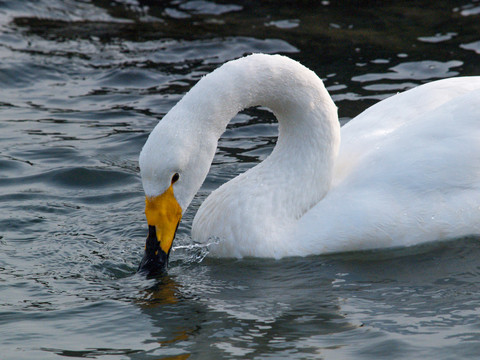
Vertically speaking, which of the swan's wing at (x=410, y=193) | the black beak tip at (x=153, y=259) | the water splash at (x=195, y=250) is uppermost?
the swan's wing at (x=410, y=193)

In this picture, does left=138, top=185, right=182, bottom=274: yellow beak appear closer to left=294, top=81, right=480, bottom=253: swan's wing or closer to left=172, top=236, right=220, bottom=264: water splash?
left=172, top=236, right=220, bottom=264: water splash

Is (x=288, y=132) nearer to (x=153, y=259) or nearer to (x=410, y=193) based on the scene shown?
(x=410, y=193)

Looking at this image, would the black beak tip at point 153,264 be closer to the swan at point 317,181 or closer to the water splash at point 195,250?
the swan at point 317,181

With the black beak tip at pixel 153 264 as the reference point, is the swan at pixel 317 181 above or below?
above

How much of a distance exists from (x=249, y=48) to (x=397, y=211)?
577 centimetres

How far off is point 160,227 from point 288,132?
4.72ft

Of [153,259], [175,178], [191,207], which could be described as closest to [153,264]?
[153,259]

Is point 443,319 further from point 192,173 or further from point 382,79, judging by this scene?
point 382,79

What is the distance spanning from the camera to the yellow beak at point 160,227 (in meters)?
6.27

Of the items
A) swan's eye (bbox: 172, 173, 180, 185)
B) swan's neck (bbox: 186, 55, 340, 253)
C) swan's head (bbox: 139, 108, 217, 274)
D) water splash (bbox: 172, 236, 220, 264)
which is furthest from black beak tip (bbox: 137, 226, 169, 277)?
swan's neck (bbox: 186, 55, 340, 253)

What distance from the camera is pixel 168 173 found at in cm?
613

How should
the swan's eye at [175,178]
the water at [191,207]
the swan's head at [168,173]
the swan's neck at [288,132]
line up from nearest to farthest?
the water at [191,207]
the swan's head at [168,173]
the swan's eye at [175,178]
the swan's neck at [288,132]

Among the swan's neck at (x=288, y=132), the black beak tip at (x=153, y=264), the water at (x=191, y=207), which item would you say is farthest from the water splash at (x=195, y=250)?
the black beak tip at (x=153, y=264)

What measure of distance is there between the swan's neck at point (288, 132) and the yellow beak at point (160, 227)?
2.39ft
